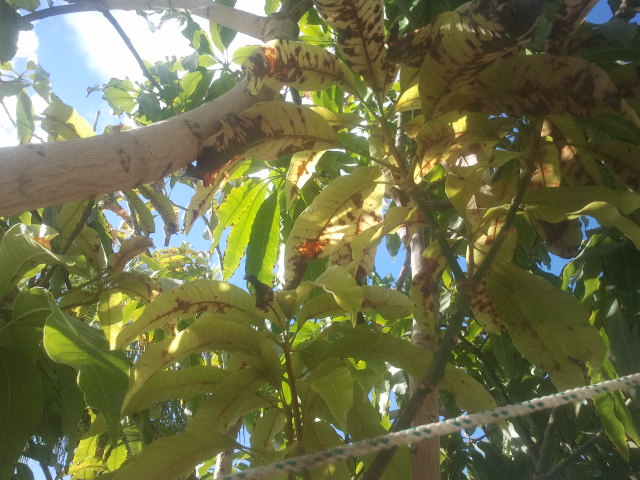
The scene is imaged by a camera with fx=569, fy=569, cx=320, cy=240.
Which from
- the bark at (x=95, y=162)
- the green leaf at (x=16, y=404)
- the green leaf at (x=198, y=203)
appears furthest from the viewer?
the green leaf at (x=198, y=203)

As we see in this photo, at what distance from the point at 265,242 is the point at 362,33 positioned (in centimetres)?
67

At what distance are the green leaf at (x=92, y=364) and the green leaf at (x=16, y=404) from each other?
211mm

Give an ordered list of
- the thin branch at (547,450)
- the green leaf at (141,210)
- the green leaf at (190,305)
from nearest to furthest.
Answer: the green leaf at (190,305)
the green leaf at (141,210)
the thin branch at (547,450)

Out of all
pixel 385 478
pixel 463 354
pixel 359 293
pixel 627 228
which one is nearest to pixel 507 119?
pixel 627 228

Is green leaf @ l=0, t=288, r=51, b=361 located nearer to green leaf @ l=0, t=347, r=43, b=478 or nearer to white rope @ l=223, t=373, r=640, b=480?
green leaf @ l=0, t=347, r=43, b=478

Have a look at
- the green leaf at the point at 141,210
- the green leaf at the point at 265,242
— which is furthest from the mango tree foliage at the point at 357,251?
the green leaf at the point at 265,242

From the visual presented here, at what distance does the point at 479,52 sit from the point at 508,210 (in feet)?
0.72

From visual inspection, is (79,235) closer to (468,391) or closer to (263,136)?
(263,136)

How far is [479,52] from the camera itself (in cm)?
75

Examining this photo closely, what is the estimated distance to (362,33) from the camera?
81 centimetres

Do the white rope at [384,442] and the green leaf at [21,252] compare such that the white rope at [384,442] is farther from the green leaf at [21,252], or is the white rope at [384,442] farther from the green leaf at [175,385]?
the green leaf at [21,252]

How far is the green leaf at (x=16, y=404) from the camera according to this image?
2.58ft

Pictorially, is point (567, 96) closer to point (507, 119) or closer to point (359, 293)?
point (507, 119)

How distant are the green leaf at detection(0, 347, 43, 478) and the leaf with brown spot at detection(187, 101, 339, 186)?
0.40 m
